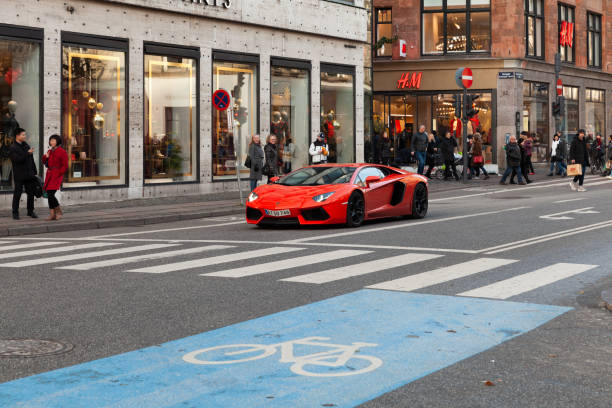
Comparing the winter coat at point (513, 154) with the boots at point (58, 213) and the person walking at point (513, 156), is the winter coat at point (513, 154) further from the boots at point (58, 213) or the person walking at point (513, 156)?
the boots at point (58, 213)

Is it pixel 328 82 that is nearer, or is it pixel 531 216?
pixel 531 216

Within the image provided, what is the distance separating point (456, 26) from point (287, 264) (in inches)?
1359

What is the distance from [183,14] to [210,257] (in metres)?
14.9

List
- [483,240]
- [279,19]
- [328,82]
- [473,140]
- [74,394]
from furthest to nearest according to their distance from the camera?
1. [473,140]
2. [328,82]
3. [279,19]
4. [483,240]
5. [74,394]

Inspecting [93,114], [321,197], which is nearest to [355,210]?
[321,197]

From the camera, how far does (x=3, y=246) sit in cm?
1448

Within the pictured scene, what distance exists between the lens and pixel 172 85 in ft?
84.1

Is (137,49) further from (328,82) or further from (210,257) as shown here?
(210,257)

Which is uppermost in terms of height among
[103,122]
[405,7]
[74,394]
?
[405,7]

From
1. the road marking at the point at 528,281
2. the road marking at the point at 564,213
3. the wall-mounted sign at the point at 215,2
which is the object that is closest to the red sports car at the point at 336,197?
the road marking at the point at 564,213

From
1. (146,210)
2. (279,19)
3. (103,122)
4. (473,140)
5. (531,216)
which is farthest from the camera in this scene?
(473,140)

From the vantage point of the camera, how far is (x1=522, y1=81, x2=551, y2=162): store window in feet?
146

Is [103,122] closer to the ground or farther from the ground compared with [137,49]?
Answer: closer to the ground

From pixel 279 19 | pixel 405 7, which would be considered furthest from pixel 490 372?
pixel 405 7
